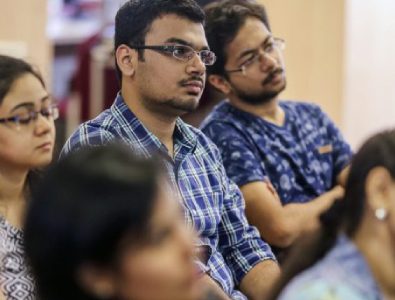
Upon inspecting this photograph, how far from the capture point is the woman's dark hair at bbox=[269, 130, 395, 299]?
1407mm

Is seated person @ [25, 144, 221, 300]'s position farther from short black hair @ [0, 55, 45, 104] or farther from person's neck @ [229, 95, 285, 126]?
person's neck @ [229, 95, 285, 126]

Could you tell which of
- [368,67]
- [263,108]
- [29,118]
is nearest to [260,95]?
[263,108]

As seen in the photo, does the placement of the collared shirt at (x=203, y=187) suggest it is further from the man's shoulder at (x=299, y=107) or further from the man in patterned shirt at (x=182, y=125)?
the man's shoulder at (x=299, y=107)

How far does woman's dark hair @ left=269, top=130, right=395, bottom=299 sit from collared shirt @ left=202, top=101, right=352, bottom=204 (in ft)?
2.65

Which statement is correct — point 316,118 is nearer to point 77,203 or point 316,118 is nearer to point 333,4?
point 333,4

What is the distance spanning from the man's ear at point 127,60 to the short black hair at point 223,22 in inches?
15.3

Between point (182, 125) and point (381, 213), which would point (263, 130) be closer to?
point (182, 125)

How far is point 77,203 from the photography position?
1000 millimetres

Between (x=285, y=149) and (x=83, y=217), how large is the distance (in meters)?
1.45

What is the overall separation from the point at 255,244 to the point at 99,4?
16.4ft

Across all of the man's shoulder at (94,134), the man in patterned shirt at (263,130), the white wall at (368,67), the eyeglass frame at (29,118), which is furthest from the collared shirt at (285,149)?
the white wall at (368,67)

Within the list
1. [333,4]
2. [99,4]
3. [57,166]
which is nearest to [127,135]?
[57,166]

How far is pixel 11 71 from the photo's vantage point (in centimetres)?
188

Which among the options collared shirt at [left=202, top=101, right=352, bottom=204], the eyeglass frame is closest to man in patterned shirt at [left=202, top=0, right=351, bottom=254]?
collared shirt at [left=202, top=101, right=352, bottom=204]
